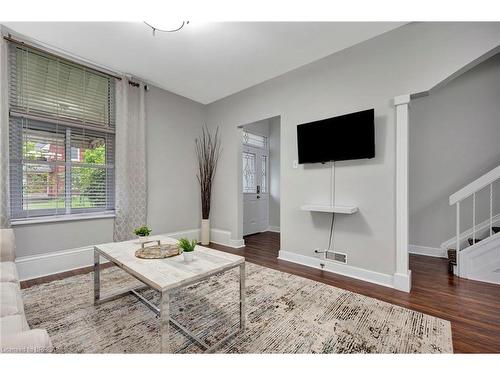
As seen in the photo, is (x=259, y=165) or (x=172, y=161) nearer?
(x=172, y=161)

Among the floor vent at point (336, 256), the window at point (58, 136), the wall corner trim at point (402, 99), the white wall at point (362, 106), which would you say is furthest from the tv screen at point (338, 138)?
the window at point (58, 136)

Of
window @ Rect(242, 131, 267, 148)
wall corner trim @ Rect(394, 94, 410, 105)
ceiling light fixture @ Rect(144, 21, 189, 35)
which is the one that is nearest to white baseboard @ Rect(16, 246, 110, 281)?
ceiling light fixture @ Rect(144, 21, 189, 35)

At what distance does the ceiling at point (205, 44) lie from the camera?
230 cm

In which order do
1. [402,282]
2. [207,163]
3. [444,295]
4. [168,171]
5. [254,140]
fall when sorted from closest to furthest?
[444,295] → [402,282] → [168,171] → [207,163] → [254,140]

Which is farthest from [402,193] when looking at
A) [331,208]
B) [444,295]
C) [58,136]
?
[58,136]

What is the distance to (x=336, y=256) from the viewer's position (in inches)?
111

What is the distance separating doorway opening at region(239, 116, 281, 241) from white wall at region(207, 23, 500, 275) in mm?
1510

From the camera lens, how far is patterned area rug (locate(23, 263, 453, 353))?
149 centimetres

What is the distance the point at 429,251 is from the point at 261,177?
3403mm

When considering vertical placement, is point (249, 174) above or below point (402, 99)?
below

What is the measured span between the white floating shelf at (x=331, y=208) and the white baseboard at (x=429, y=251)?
6.62 feet

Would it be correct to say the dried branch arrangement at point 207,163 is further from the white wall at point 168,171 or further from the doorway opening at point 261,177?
the doorway opening at point 261,177

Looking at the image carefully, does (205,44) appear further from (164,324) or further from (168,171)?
(164,324)
